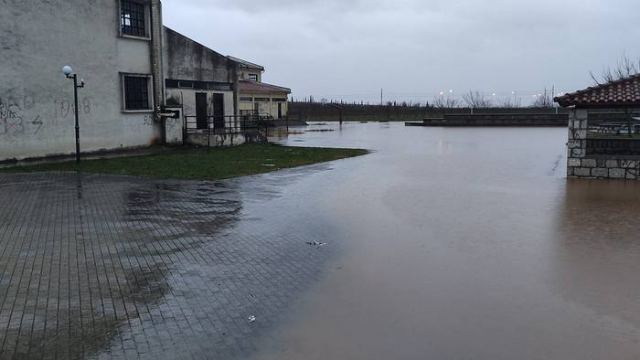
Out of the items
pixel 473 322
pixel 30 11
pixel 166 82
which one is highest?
pixel 30 11

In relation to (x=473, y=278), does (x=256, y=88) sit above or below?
above

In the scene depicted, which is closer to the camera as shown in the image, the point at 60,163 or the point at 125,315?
the point at 125,315

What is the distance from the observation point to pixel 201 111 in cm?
2881

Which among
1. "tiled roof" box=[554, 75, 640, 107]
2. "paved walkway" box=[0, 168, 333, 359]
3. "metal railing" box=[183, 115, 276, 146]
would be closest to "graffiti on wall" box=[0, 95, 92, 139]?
"metal railing" box=[183, 115, 276, 146]

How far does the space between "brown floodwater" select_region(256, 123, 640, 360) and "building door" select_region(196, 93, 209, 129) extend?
1559 cm

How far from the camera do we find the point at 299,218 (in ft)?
35.6

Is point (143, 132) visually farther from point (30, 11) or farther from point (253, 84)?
point (253, 84)

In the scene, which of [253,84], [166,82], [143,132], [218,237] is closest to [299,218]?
[218,237]

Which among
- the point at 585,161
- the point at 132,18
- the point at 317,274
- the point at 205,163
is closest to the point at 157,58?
the point at 132,18

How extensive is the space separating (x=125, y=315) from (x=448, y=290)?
3.57m

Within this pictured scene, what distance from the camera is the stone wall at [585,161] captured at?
16.7 metres

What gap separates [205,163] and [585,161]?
1217cm

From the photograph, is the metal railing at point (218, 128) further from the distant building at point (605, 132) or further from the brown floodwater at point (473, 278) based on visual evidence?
the distant building at point (605, 132)

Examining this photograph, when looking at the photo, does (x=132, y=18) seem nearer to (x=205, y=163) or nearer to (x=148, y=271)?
(x=205, y=163)
